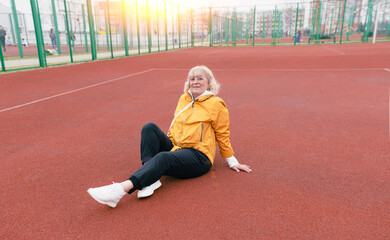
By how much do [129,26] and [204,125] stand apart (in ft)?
89.8

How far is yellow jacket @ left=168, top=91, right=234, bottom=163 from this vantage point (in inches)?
102

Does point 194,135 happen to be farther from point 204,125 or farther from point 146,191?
point 146,191

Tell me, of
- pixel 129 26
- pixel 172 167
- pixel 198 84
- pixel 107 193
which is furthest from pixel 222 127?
pixel 129 26

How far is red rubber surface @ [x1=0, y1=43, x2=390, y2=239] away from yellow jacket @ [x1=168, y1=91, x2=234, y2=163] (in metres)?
0.32

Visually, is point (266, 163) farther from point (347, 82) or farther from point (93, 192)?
point (347, 82)

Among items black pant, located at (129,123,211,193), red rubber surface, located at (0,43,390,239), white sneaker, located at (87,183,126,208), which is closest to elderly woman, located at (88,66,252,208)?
black pant, located at (129,123,211,193)

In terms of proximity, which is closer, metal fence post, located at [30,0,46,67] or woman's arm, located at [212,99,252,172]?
woman's arm, located at [212,99,252,172]

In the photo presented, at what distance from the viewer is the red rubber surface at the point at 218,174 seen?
200 cm

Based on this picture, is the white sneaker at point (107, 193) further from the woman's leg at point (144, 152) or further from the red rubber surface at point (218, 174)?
the red rubber surface at point (218, 174)

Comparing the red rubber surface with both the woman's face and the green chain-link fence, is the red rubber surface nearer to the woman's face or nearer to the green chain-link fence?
the woman's face

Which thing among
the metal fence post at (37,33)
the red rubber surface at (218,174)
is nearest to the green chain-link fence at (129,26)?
the metal fence post at (37,33)

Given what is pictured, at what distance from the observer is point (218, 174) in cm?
276

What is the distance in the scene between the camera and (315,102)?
18.0ft

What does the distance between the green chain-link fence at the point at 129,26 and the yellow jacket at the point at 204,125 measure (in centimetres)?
1043
